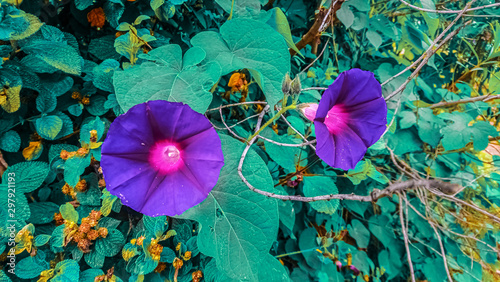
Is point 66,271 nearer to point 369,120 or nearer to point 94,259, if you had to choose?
point 94,259

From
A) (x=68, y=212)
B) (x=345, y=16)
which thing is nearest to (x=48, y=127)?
(x=68, y=212)

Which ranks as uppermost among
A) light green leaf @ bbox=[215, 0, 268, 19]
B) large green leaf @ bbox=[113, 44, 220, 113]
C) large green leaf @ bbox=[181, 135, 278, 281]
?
light green leaf @ bbox=[215, 0, 268, 19]

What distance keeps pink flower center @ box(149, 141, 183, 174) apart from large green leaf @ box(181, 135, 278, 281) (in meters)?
0.10

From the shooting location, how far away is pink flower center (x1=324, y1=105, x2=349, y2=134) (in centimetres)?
63

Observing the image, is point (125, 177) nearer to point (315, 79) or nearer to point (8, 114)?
point (8, 114)

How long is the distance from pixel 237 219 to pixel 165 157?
0.20 meters

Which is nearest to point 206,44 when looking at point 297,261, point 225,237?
point 225,237

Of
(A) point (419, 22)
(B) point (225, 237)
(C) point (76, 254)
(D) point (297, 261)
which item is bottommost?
(D) point (297, 261)

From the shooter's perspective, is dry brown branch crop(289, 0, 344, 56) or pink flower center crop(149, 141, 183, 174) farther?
dry brown branch crop(289, 0, 344, 56)

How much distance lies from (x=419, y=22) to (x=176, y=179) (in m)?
1.41

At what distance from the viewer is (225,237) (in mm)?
585

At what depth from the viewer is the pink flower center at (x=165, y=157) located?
576 millimetres

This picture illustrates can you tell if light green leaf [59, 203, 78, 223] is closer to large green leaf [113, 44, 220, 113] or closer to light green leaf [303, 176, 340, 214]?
large green leaf [113, 44, 220, 113]

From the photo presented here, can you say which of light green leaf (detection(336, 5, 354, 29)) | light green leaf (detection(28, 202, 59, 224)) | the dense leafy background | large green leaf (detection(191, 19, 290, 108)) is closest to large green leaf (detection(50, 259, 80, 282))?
the dense leafy background
